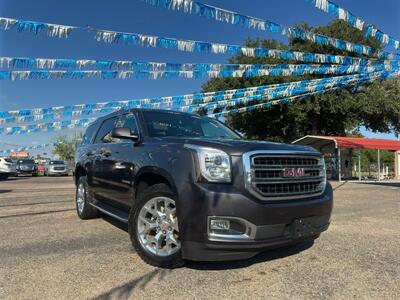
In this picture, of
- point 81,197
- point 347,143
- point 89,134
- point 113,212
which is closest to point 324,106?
point 347,143

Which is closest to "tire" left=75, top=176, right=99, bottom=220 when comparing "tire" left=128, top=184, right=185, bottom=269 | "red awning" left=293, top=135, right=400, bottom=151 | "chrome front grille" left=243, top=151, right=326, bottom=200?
"tire" left=128, top=184, right=185, bottom=269

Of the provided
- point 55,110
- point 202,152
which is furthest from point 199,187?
point 55,110

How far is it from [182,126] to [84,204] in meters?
2.94

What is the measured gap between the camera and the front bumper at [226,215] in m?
3.71

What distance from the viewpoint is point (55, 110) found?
16328 millimetres

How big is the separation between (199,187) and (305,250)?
2.09 metres

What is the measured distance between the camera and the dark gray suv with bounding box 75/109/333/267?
3730 mm

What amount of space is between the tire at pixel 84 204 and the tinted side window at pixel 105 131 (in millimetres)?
927

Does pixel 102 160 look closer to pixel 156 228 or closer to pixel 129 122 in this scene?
pixel 129 122

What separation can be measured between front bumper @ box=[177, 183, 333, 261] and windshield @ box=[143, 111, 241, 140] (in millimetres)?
1474

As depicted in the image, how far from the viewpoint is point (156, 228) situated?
4.37 m

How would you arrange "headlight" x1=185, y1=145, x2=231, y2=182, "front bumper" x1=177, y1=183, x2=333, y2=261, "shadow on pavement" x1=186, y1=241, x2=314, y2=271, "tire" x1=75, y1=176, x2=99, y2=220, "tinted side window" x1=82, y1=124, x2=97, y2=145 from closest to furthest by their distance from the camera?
"front bumper" x1=177, y1=183, x2=333, y2=261
"headlight" x1=185, y1=145, x2=231, y2=182
"shadow on pavement" x1=186, y1=241, x2=314, y2=271
"tire" x1=75, y1=176, x2=99, y2=220
"tinted side window" x1=82, y1=124, x2=97, y2=145

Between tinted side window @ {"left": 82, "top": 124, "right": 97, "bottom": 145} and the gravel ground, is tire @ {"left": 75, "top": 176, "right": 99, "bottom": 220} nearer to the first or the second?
tinted side window @ {"left": 82, "top": 124, "right": 97, "bottom": 145}

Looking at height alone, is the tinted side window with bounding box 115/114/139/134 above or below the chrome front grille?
above
